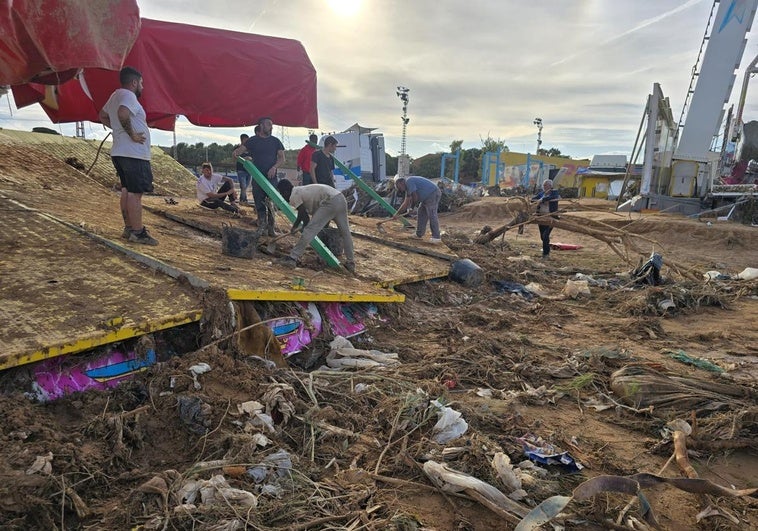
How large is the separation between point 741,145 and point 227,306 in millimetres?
20334

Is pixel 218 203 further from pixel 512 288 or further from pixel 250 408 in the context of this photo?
pixel 250 408

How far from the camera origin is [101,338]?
2461 mm

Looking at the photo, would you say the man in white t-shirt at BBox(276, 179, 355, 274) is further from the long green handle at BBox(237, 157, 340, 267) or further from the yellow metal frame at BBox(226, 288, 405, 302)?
the yellow metal frame at BBox(226, 288, 405, 302)

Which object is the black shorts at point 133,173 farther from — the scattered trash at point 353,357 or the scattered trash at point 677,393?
the scattered trash at point 677,393

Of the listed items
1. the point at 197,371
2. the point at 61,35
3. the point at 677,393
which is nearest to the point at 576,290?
the point at 677,393

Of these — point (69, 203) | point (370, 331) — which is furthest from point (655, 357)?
point (69, 203)

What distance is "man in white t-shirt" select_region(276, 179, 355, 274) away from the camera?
476cm

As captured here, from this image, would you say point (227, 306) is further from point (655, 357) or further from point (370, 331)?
point (655, 357)

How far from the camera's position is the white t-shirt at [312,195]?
489cm

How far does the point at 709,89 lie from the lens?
1308cm

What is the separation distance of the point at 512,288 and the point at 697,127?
10.4 metres

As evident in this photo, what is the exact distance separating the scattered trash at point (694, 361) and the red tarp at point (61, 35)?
5.04 meters

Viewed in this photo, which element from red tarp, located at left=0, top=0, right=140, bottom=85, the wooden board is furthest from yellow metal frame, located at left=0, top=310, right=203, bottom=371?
red tarp, located at left=0, top=0, right=140, bottom=85

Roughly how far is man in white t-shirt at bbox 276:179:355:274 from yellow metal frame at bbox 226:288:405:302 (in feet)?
2.50
